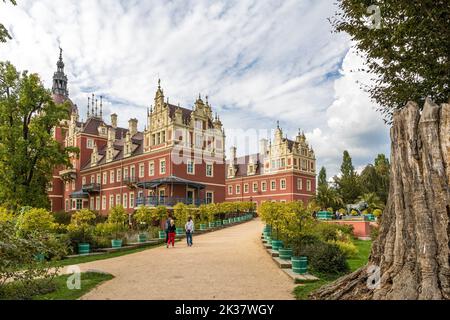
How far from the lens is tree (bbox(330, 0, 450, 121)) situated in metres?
9.05

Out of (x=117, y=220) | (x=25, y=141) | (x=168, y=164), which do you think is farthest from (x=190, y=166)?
(x=25, y=141)

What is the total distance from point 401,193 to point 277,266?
6028 millimetres

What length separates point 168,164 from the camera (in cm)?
3562

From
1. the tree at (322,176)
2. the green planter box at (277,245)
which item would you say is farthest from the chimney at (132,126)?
the green planter box at (277,245)

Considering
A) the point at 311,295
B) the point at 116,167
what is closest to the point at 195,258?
the point at 311,295

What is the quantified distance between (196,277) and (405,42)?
8744mm

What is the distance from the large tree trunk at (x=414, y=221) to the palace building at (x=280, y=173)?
41.8 metres

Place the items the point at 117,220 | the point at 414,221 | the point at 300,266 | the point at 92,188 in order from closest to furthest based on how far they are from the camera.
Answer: the point at 414,221, the point at 300,266, the point at 117,220, the point at 92,188

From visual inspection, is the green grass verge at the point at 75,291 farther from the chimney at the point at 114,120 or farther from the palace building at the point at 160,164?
the chimney at the point at 114,120

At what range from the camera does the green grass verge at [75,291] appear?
7.90m

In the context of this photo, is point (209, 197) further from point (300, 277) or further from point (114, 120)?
point (300, 277)

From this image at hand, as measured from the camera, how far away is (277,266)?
11.4 m

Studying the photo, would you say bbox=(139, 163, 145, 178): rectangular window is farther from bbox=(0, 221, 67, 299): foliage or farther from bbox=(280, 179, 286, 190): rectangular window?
bbox=(0, 221, 67, 299): foliage
